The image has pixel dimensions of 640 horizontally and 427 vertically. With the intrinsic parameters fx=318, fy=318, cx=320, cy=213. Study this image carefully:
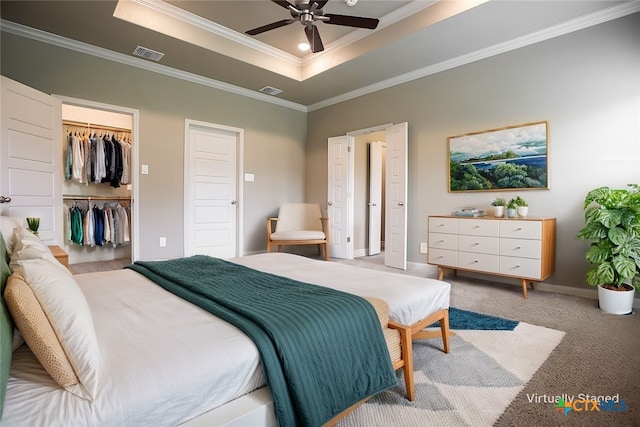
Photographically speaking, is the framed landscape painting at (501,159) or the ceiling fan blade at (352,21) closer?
the ceiling fan blade at (352,21)

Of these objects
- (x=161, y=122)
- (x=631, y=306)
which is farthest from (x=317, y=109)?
(x=631, y=306)

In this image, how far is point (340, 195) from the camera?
5.41 m

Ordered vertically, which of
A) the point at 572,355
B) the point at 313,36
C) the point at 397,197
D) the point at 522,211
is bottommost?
the point at 572,355

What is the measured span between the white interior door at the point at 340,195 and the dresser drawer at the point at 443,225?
1692mm

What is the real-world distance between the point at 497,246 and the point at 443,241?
61cm

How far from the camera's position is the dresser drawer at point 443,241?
12.0 ft

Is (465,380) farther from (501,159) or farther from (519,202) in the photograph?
(501,159)

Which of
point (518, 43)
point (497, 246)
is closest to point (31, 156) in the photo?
point (497, 246)

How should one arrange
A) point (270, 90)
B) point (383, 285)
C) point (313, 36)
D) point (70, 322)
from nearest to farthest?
point (70, 322) < point (383, 285) < point (313, 36) < point (270, 90)

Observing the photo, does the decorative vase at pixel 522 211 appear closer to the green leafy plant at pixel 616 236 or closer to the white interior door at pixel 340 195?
the green leafy plant at pixel 616 236

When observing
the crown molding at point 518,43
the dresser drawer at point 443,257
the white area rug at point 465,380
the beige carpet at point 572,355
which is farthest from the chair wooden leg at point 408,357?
the crown molding at point 518,43

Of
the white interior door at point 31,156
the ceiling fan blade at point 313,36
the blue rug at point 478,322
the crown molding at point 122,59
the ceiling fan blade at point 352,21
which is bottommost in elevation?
the blue rug at point 478,322

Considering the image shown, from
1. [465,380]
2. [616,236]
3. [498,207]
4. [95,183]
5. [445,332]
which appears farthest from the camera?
[95,183]

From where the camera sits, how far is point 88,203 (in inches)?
195
